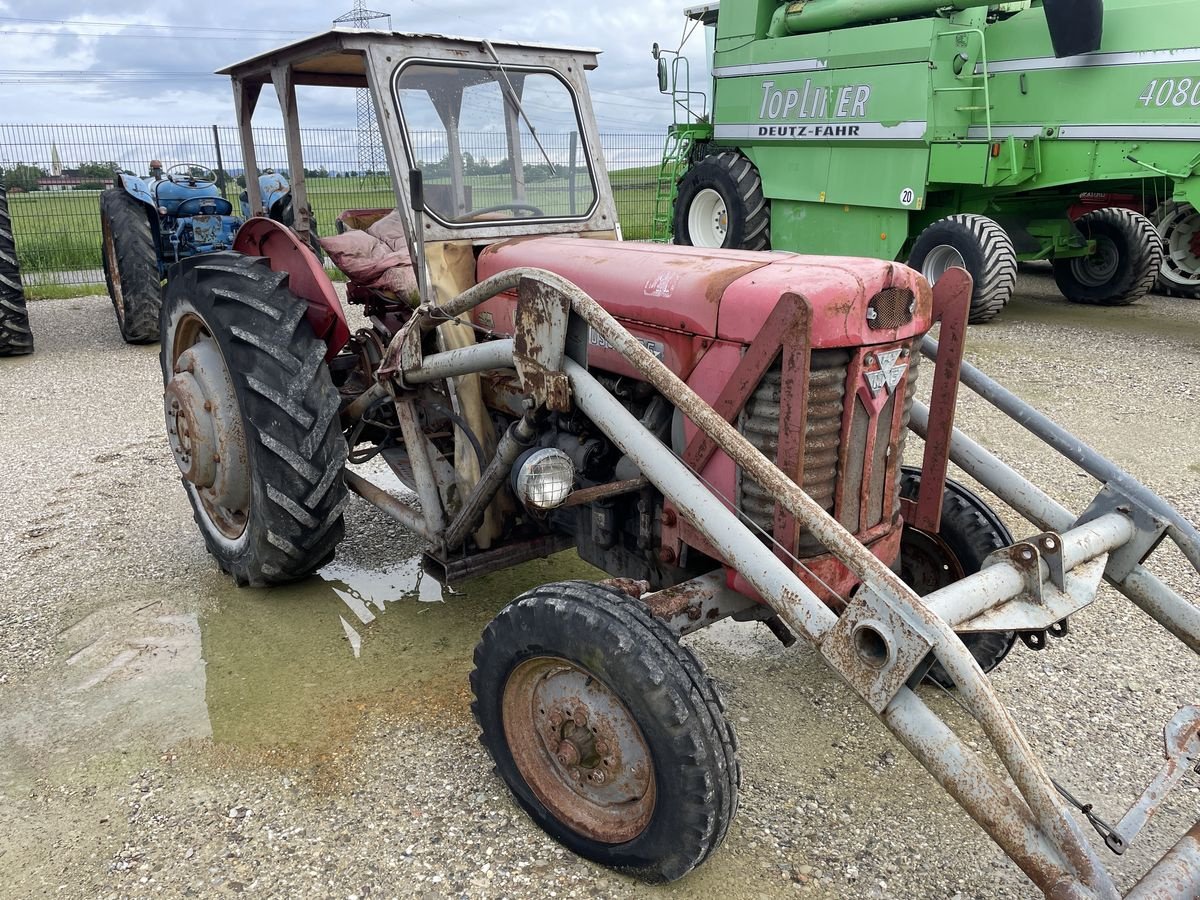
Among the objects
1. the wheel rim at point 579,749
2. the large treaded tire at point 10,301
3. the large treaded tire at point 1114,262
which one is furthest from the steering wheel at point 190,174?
the large treaded tire at point 1114,262

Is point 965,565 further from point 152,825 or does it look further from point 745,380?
point 152,825

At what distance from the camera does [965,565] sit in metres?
3.20

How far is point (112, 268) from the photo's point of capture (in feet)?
30.8

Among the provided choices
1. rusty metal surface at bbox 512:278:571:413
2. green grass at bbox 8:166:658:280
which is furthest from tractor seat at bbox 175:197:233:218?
rusty metal surface at bbox 512:278:571:413

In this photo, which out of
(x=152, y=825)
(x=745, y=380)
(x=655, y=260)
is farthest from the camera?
(x=655, y=260)

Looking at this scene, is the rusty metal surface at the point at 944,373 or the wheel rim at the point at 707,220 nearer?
the rusty metal surface at the point at 944,373

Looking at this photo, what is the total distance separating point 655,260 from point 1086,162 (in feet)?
24.8

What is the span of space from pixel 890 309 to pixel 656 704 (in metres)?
1.23

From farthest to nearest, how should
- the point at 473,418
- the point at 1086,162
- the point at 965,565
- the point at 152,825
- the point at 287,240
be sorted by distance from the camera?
the point at 1086,162, the point at 287,240, the point at 473,418, the point at 965,565, the point at 152,825

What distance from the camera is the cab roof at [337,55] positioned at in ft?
10.9

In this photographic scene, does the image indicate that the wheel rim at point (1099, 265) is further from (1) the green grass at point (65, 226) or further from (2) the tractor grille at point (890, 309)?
(2) the tractor grille at point (890, 309)

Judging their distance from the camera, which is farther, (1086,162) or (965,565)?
(1086,162)

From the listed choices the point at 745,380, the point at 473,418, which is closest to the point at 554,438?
the point at 473,418

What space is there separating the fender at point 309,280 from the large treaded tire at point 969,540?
227cm
